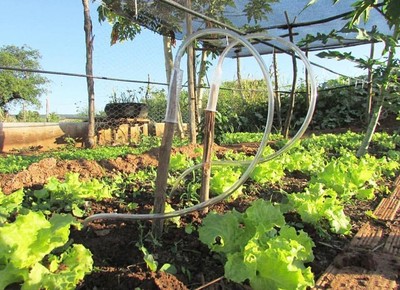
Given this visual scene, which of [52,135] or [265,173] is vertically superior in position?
[52,135]

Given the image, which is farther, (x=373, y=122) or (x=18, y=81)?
(x=18, y=81)

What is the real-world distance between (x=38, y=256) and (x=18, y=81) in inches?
907

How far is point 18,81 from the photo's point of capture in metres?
21.3

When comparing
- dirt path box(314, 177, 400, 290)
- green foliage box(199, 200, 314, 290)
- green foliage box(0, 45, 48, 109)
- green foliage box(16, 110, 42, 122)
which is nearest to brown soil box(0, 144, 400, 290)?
dirt path box(314, 177, 400, 290)

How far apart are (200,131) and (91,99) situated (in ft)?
6.45

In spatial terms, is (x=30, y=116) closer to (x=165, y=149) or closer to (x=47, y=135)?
(x=47, y=135)

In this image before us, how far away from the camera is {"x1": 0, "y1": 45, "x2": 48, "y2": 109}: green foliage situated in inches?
780

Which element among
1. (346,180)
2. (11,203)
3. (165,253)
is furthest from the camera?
(346,180)

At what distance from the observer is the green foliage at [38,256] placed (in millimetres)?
1092

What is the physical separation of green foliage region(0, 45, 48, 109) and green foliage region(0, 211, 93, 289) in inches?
768

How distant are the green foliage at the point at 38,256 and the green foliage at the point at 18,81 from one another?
64.0 ft

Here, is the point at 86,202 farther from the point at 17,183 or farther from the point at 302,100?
the point at 302,100

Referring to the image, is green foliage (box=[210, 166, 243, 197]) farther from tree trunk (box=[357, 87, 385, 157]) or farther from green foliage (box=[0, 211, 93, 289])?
tree trunk (box=[357, 87, 385, 157])

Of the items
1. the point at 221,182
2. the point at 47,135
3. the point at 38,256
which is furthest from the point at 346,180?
the point at 47,135
